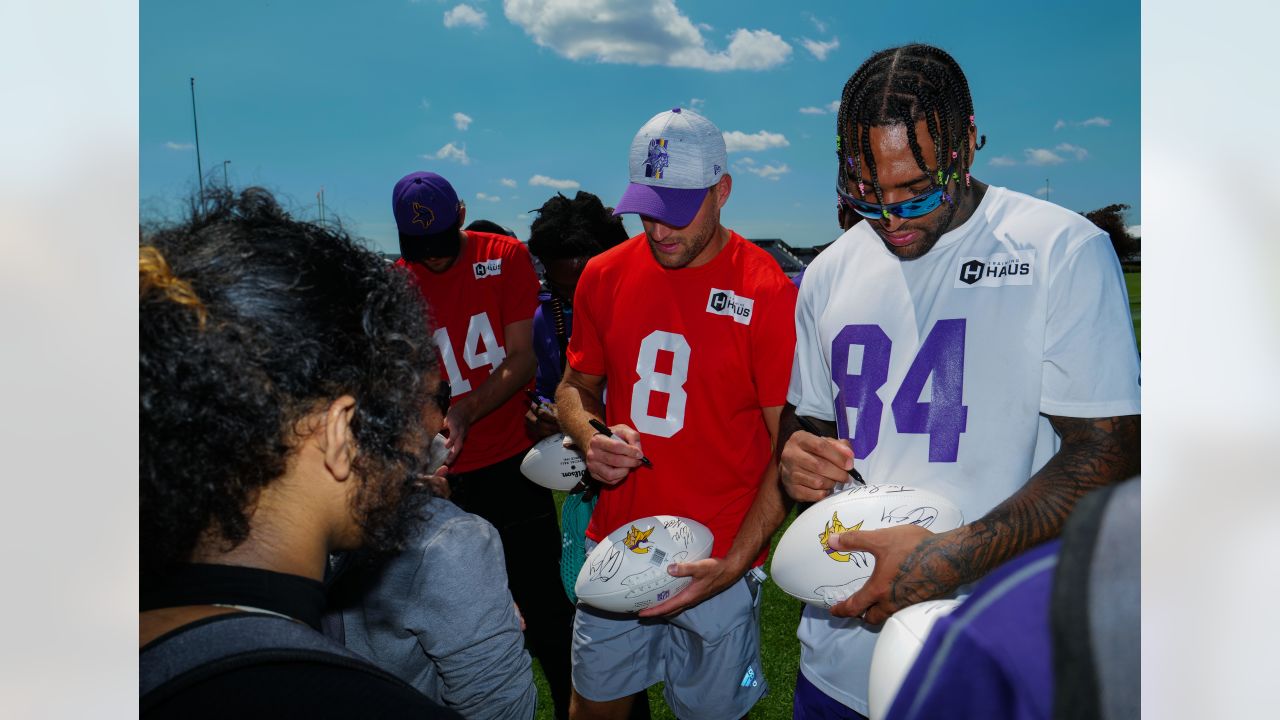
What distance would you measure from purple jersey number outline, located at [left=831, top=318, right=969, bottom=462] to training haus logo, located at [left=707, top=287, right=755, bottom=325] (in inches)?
16.5

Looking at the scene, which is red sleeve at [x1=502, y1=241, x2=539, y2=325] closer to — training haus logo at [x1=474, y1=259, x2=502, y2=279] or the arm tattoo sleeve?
training haus logo at [x1=474, y1=259, x2=502, y2=279]

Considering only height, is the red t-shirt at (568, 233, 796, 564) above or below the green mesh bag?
above

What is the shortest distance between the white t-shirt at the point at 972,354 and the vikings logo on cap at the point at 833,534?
11 centimetres

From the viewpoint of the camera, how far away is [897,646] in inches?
41.2

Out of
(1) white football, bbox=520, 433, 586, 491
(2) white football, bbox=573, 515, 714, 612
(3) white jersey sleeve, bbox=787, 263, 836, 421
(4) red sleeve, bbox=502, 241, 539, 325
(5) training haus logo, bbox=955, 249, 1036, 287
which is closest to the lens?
(5) training haus logo, bbox=955, 249, 1036, 287

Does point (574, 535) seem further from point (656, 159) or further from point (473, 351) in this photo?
point (656, 159)

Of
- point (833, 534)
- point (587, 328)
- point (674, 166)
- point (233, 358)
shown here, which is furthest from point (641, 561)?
point (233, 358)

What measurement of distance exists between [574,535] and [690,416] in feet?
2.23

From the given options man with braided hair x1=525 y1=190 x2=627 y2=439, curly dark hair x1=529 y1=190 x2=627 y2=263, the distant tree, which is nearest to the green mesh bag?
man with braided hair x1=525 y1=190 x2=627 y2=439

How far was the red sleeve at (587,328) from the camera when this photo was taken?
223cm

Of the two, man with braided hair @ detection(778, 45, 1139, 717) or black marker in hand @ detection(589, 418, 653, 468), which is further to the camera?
black marker in hand @ detection(589, 418, 653, 468)

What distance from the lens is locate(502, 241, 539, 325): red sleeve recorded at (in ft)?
9.76
